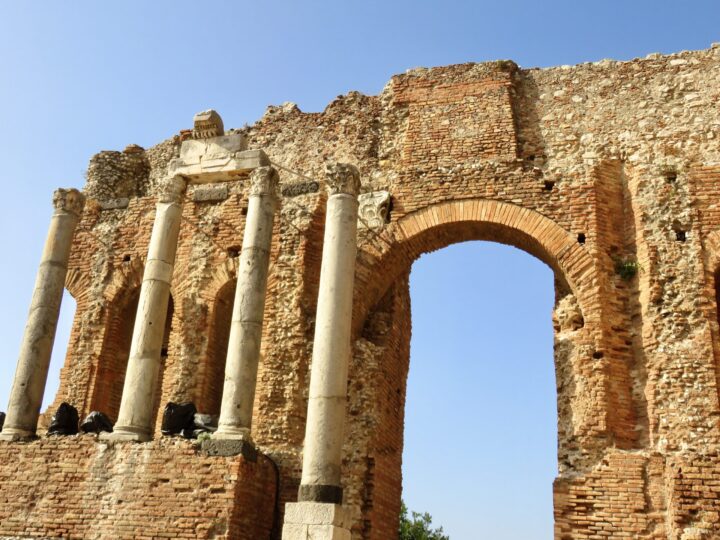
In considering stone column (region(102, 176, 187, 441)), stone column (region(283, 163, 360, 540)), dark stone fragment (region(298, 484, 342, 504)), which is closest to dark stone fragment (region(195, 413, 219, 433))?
stone column (region(102, 176, 187, 441))

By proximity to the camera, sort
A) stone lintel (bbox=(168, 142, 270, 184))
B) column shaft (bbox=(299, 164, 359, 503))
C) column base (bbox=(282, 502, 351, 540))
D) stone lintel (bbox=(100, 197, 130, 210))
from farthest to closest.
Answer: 1. stone lintel (bbox=(100, 197, 130, 210))
2. stone lintel (bbox=(168, 142, 270, 184))
3. column shaft (bbox=(299, 164, 359, 503))
4. column base (bbox=(282, 502, 351, 540))

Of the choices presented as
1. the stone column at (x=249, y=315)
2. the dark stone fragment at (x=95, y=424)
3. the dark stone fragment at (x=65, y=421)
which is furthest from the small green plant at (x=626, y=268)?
the dark stone fragment at (x=65, y=421)

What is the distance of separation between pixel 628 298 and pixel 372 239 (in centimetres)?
381

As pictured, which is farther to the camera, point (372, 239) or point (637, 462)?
point (372, 239)

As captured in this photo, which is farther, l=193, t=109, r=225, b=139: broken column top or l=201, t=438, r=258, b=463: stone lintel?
l=193, t=109, r=225, b=139: broken column top

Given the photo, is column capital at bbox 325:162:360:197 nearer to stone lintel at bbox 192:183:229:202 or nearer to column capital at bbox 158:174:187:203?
column capital at bbox 158:174:187:203

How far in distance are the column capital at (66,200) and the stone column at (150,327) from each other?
1.81 m

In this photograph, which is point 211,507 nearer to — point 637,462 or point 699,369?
point 637,462

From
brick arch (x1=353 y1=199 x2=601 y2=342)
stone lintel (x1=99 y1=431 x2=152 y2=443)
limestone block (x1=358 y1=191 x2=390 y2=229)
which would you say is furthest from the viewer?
limestone block (x1=358 y1=191 x2=390 y2=229)

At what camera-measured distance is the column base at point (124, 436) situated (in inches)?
415

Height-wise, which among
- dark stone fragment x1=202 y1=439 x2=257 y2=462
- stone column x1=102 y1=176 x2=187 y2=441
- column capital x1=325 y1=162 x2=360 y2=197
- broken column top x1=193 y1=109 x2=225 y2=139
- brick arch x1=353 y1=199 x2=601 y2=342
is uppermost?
broken column top x1=193 y1=109 x2=225 y2=139

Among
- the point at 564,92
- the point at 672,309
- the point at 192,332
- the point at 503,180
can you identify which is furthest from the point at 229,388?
the point at 564,92

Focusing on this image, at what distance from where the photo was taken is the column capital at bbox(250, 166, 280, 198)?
11.7 meters

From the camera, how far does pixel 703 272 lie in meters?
10.8
